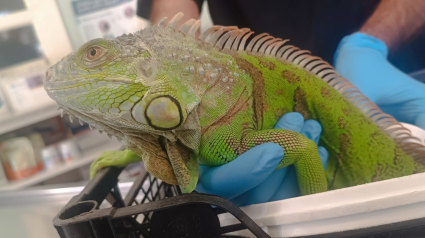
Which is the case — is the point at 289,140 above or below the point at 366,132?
above

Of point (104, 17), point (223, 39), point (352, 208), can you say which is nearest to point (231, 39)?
point (223, 39)

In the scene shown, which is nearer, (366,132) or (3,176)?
(366,132)

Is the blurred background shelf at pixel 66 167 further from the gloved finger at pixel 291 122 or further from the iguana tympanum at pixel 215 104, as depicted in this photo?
the gloved finger at pixel 291 122

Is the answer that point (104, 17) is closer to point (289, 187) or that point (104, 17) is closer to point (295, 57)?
point (295, 57)

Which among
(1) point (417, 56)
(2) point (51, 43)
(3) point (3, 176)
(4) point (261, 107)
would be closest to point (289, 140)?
(4) point (261, 107)

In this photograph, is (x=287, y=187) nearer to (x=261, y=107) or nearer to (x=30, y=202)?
(x=261, y=107)

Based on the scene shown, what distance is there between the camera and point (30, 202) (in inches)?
70.9

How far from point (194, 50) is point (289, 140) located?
411mm

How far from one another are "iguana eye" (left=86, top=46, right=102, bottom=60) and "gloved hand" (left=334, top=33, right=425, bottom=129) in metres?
1.27

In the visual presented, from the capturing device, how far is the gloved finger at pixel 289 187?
1.01 meters

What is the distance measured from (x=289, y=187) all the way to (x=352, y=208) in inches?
14.3

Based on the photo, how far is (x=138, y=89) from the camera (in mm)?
760

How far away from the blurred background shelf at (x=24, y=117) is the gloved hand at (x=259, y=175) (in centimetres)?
246

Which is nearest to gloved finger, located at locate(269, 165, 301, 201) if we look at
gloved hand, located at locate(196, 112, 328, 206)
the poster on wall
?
gloved hand, located at locate(196, 112, 328, 206)
